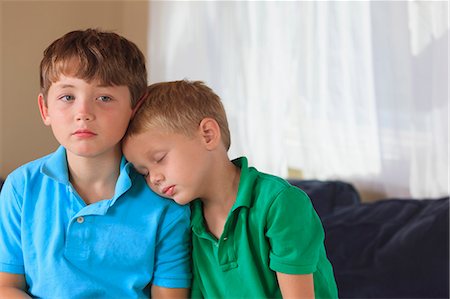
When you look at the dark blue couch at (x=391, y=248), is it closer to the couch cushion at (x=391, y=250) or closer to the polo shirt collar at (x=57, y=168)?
the couch cushion at (x=391, y=250)

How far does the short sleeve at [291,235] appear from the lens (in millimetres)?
1306

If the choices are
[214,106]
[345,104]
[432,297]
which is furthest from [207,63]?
[214,106]

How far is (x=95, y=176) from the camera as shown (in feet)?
4.55

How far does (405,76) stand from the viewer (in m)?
2.54

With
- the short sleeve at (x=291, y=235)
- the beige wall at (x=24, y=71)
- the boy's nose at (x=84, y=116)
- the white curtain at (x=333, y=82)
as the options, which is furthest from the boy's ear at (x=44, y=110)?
the beige wall at (x=24, y=71)

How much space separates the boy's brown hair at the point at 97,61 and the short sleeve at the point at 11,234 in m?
0.22

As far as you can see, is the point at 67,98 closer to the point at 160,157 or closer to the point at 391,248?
the point at 160,157

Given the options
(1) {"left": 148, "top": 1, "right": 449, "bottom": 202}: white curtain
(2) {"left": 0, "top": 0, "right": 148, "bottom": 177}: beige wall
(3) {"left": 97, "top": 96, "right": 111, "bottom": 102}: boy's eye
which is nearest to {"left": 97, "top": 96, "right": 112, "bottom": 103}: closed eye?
(3) {"left": 97, "top": 96, "right": 111, "bottom": 102}: boy's eye

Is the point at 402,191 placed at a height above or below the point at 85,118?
below

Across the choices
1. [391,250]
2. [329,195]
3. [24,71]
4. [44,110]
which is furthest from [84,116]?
[24,71]

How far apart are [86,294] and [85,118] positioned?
0.34 m

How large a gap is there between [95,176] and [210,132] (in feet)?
0.78

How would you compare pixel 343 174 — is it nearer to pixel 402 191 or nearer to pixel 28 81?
pixel 402 191

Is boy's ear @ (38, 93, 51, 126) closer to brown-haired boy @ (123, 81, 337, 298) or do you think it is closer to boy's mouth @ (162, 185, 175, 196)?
brown-haired boy @ (123, 81, 337, 298)
